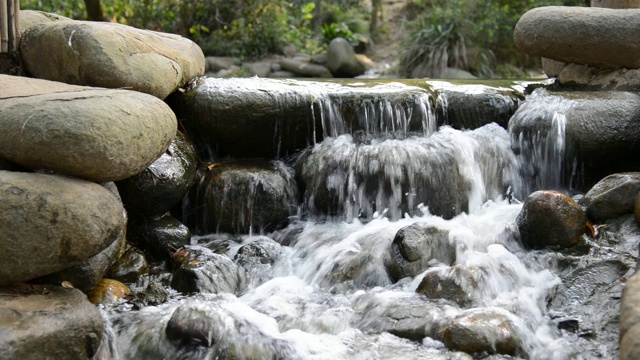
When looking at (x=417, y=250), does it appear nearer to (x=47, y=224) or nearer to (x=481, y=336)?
(x=481, y=336)

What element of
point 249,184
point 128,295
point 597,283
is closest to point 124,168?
point 128,295

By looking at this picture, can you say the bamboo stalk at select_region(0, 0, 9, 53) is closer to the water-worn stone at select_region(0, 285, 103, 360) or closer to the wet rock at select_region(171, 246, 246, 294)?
the wet rock at select_region(171, 246, 246, 294)

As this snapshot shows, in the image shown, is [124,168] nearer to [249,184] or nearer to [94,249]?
[94,249]

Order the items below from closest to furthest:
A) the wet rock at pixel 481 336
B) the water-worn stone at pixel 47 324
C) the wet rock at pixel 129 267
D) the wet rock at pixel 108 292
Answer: the water-worn stone at pixel 47 324, the wet rock at pixel 481 336, the wet rock at pixel 108 292, the wet rock at pixel 129 267

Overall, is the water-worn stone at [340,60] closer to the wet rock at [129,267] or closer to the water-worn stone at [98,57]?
the water-worn stone at [98,57]

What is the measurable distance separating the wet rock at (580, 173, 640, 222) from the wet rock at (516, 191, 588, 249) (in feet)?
0.52

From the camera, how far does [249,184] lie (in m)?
5.93

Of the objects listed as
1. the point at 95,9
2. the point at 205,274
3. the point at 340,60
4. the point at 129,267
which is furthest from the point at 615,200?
the point at 340,60

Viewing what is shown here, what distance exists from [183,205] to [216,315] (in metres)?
2.07

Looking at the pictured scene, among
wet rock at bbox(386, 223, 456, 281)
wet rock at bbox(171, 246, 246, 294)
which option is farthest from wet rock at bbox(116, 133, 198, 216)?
wet rock at bbox(386, 223, 456, 281)

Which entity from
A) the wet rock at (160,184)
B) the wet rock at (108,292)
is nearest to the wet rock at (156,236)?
the wet rock at (160,184)

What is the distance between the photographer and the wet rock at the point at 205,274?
4766 millimetres

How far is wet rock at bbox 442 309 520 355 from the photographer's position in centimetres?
393

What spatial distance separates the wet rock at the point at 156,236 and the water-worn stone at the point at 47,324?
51.9 inches
